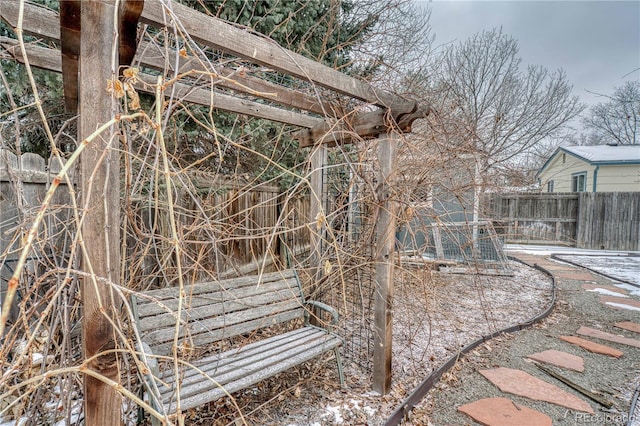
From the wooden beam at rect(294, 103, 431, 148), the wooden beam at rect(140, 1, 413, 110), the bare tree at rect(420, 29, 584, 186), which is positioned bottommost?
the wooden beam at rect(294, 103, 431, 148)

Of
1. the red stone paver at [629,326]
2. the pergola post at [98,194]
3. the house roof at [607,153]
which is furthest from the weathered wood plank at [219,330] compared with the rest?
the house roof at [607,153]

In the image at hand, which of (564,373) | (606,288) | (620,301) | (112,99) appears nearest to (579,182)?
(606,288)

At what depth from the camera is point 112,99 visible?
1068 millimetres

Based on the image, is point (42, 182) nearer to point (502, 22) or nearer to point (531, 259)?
point (531, 259)

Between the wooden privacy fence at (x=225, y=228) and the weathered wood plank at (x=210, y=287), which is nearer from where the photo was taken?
the weathered wood plank at (x=210, y=287)

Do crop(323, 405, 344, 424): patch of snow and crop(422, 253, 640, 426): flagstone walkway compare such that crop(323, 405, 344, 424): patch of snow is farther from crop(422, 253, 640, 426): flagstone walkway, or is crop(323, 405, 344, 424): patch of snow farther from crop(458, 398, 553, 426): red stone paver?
crop(458, 398, 553, 426): red stone paver

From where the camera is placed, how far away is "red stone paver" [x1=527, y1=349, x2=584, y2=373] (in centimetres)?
290

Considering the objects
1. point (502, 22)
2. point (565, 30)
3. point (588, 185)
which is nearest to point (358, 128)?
point (502, 22)

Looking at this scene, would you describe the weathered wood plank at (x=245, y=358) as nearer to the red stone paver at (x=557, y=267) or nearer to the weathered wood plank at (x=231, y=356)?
the weathered wood plank at (x=231, y=356)

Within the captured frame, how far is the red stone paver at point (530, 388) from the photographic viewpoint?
234 centimetres

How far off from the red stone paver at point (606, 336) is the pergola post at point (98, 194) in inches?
179

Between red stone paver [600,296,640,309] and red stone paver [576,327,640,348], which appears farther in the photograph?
red stone paver [600,296,640,309]

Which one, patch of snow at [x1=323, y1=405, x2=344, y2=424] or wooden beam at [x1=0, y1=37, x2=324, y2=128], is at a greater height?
wooden beam at [x1=0, y1=37, x2=324, y2=128]

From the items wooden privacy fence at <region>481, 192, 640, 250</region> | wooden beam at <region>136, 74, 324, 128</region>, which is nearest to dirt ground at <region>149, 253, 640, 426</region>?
wooden beam at <region>136, 74, 324, 128</region>
